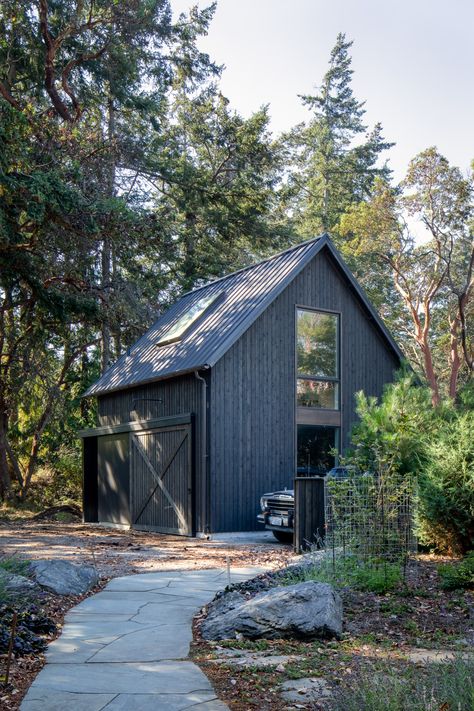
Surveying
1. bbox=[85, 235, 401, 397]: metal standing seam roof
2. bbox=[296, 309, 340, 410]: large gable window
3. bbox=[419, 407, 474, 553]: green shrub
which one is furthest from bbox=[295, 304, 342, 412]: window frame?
bbox=[419, 407, 474, 553]: green shrub

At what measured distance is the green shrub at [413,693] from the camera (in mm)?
3637

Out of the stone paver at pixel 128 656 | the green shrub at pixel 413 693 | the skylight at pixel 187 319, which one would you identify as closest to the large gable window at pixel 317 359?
the skylight at pixel 187 319

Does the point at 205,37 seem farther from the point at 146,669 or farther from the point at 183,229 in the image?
the point at 146,669

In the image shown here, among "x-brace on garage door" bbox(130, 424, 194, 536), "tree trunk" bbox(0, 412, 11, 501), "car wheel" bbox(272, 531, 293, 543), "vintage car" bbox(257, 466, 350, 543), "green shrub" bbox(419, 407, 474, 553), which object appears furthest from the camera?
"tree trunk" bbox(0, 412, 11, 501)

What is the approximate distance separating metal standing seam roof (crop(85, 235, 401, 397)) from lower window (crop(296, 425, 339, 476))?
2.97 meters

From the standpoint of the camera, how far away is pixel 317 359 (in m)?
18.3

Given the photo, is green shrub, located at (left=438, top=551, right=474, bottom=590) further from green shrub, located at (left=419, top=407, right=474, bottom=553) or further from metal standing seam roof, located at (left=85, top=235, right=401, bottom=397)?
metal standing seam roof, located at (left=85, top=235, right=401, bottom=397)

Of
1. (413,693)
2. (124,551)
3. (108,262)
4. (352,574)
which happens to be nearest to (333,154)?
(108,262)

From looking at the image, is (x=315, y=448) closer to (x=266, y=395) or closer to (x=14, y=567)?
(x=266, y=395)

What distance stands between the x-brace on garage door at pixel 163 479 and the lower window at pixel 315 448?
266 cm

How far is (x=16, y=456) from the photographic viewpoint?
27875 mm

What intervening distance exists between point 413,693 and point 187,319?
614 inches

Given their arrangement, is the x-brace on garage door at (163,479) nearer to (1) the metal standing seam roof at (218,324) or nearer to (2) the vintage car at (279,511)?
(1) the metal standing seam roof at (218,324)

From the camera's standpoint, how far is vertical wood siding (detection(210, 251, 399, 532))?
1614 cm
